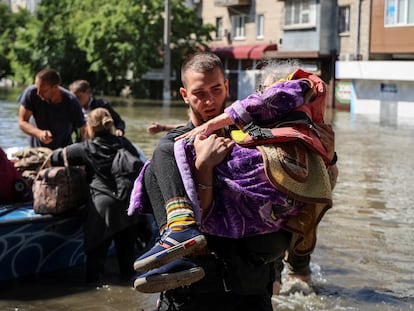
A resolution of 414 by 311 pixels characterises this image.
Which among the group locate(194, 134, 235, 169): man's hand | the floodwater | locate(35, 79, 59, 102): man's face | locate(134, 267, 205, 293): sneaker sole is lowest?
the floodwater

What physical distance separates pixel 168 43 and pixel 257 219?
114ft

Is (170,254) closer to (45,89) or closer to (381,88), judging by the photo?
(45,89)

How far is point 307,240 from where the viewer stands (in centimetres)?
319

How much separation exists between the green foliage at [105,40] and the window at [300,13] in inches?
175

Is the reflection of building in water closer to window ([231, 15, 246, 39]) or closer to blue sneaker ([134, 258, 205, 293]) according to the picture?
window ([231, 15, 246, 39])

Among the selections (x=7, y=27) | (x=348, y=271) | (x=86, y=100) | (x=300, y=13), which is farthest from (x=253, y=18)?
(x=348, y=271)

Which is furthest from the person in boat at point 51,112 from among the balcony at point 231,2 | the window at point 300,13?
the balcony at point 231,2

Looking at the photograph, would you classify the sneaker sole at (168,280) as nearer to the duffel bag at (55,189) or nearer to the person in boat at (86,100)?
the duffel bag at (55,189)

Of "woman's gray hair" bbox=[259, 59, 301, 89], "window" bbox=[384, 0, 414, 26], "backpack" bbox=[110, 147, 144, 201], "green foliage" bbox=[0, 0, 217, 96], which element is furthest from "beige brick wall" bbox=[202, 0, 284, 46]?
"woman's gray hair" bbox=[259, 59, 301, 89]

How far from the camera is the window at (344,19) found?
34969 millimetres

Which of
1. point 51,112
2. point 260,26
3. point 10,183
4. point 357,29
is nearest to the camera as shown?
point 10,183

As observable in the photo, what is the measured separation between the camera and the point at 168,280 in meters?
2.71

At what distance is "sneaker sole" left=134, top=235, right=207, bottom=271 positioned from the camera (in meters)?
2.67

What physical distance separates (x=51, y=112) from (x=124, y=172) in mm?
1819
